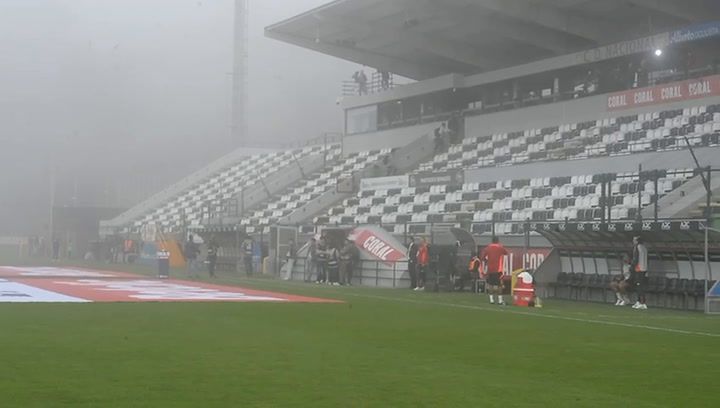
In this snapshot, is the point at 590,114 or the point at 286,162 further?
the point at 286,162

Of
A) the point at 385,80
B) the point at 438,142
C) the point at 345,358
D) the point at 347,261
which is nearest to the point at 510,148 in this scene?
the point at 438,142

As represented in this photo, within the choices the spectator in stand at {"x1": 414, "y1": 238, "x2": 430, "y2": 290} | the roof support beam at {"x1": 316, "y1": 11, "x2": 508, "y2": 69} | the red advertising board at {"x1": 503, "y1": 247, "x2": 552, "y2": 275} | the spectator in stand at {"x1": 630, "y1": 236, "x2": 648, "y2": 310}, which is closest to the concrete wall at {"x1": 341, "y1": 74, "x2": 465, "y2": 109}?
the roof support beam at {"x1": 316, "y1": 11, "x2": 508, "y2": 69}

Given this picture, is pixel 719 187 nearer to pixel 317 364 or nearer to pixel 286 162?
pixel 317 364

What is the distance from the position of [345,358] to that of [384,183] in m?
35.7

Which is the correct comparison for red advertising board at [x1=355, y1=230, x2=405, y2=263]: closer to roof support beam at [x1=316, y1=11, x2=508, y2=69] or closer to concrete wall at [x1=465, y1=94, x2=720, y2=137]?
concrete wall at [x1=465, y1=94, x2=720, y2=137]

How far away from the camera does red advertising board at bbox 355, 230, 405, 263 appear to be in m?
32.8

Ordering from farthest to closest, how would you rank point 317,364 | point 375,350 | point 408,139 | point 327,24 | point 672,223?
1. point 408,139
2. point 327,24
3. point 672,223
4. point 375,350
5. point 317,364

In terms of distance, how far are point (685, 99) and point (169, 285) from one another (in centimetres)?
2074

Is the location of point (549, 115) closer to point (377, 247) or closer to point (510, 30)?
point (510, 30)

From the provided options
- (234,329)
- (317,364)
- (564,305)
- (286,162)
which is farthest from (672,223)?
(286,162)

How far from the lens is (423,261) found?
97.7ft

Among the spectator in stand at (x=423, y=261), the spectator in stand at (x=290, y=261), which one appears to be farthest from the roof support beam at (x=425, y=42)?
the spectator in stand at (x=423, y=261)

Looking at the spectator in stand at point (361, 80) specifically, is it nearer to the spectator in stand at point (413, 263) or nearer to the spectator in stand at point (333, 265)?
the spectator in stand at point (333, 265)

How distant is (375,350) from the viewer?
12.6 meters
